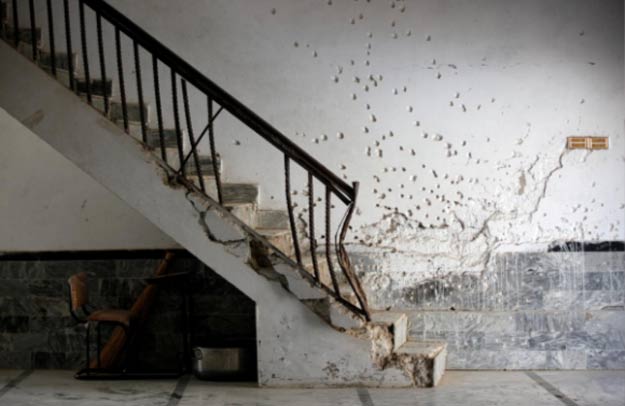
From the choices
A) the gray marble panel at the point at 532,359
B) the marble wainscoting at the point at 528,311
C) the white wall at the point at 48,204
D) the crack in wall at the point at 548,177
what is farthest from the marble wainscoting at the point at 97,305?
the crack in wall at the point at 548,177

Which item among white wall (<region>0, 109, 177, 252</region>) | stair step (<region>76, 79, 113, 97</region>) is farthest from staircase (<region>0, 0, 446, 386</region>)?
white wall (<region>0, 109, 177, 252</region>)

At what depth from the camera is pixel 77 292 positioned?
6.29 meters

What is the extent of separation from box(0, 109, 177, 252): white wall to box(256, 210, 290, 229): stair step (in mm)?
875

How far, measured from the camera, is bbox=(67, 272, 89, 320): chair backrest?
6.25m

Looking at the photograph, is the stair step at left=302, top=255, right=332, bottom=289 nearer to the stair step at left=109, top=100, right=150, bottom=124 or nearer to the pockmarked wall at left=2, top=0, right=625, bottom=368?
the pockmarked wall at left=2, top=0, right=625, bottom=368

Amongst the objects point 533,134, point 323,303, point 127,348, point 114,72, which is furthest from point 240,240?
point 533,134

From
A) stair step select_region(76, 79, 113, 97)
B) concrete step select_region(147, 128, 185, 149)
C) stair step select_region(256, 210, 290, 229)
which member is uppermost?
stair step select_region(76, 79, 113, 97)

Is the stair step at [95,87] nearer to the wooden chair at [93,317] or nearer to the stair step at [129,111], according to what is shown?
the stair step at [129,111]

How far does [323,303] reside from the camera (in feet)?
19.5

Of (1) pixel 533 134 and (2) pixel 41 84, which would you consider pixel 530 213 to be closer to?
(1) pixel 533 134

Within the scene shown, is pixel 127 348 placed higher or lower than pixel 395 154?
lower

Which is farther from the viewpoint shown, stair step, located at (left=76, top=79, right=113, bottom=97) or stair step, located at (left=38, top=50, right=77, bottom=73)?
stair step, located at (left=76, top=79, right=113, bottom=97)

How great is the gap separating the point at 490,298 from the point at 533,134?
3.80ft

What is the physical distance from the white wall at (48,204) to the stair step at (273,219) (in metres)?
0.88
